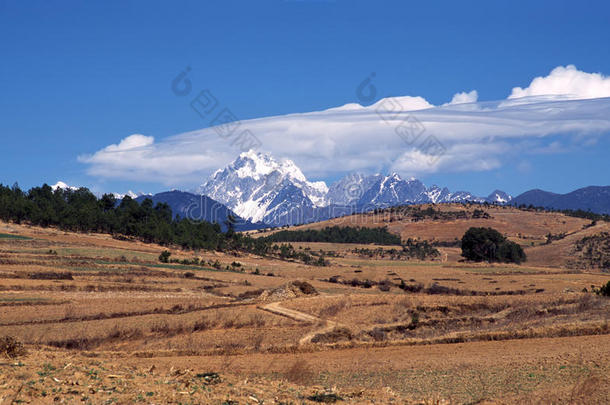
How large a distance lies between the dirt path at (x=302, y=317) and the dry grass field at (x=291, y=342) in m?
0.11

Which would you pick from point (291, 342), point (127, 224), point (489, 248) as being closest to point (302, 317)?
point (291, 342)

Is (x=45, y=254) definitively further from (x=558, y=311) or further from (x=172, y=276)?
(x=558, y=311)

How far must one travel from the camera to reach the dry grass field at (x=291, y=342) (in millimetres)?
15828

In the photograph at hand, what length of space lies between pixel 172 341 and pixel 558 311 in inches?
800

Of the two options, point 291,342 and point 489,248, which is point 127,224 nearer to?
point 489,248

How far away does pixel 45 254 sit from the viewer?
7281cm

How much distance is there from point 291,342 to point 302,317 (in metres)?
7.82

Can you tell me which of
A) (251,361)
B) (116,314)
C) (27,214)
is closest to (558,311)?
(251,361)

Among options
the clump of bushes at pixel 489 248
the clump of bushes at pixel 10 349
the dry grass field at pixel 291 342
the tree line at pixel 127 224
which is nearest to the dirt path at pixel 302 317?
the dry grass field at pixel 291 342

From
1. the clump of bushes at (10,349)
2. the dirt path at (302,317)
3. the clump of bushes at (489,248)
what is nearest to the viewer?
the clump of bushes at (10,349)

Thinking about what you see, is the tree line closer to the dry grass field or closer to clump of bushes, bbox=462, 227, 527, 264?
clump of bushes, bbox=462, 227, 527, 264

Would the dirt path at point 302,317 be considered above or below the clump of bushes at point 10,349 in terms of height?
below

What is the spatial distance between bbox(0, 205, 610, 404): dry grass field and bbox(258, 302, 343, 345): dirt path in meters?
0.11

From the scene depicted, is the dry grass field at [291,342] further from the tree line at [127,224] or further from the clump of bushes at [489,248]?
the tree line at [127,224]
